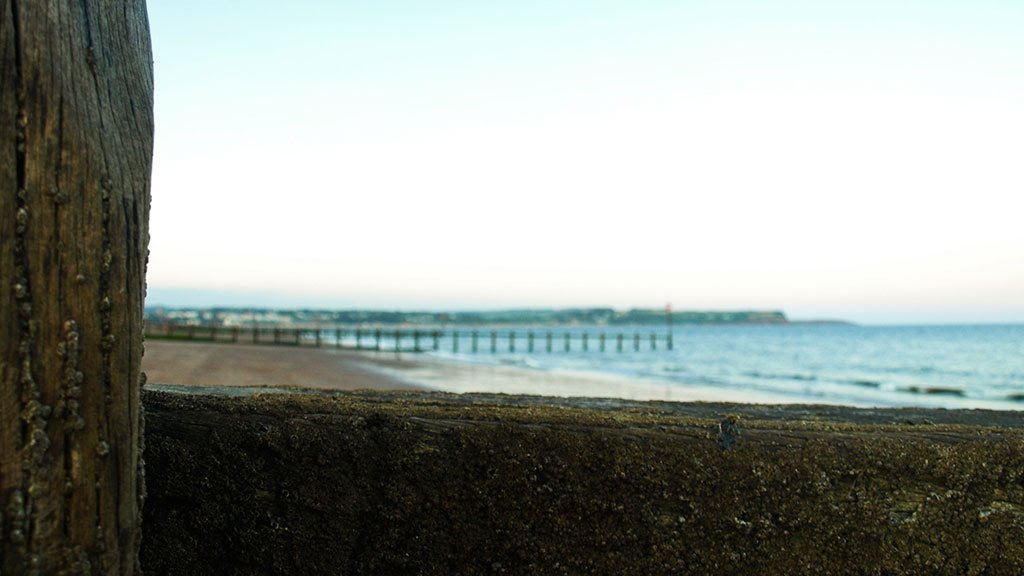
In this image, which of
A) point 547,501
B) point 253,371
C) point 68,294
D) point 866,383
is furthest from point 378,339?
point 68,294

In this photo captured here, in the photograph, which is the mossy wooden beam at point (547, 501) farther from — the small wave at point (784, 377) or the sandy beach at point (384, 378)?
the small wave at point (784, 377)

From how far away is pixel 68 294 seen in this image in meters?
1.90

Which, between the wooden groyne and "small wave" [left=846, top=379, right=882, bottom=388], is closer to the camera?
"small wave" [left=846, top=379, right=882, bottom=388]

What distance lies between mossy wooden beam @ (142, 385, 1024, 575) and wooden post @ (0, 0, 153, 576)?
561 millimetres

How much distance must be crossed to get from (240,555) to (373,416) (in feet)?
2.22

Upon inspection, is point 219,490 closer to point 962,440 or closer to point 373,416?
point 373,416

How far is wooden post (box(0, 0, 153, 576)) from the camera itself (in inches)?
70.8

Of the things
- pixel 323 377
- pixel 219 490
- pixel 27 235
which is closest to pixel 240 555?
pixel 219 490

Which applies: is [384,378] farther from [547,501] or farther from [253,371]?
[547,501]

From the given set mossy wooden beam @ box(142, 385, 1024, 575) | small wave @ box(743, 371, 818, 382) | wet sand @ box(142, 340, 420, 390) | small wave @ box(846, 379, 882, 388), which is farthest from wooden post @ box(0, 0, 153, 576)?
small wave @ box(743, 371, 818, 382)

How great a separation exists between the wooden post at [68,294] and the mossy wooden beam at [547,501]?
0.56 m

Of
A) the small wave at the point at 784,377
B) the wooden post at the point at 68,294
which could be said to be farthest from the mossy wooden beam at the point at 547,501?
the small wave at the point at 784,377

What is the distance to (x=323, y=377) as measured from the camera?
25203 millimetres

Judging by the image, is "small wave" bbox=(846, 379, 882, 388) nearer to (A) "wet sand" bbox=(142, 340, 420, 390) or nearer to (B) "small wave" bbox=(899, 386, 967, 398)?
(B) "small wave" bbox=(899, 386, 967, 398)
